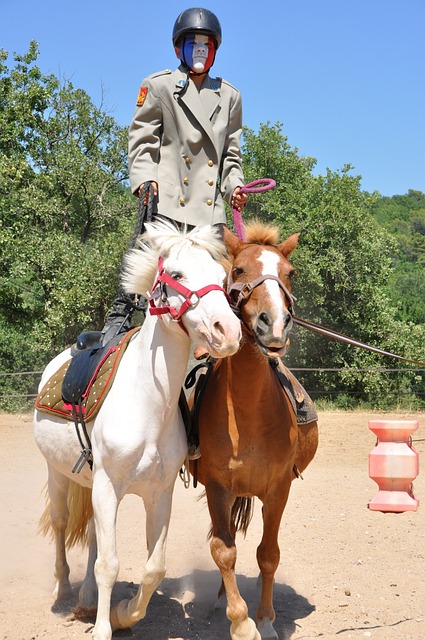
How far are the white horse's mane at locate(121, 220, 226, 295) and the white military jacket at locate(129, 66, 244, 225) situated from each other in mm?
730

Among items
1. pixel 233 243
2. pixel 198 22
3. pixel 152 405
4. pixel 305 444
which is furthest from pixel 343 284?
pixel 152 405

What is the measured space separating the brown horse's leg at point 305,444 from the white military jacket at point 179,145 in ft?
5.06

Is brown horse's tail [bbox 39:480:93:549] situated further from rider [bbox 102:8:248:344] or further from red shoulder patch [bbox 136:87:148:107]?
red shoulder patch [bbox 136:87:148:107]

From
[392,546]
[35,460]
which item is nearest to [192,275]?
[392,546]

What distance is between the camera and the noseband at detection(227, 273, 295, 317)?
3.67 metres

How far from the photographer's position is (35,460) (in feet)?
37.2

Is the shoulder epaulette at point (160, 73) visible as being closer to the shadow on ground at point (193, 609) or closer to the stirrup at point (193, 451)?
the stirrup at point (193, 451)

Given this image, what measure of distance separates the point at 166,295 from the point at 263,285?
1.59 ft

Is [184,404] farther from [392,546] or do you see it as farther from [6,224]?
[6,224]

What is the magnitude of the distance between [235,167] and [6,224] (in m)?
12.2

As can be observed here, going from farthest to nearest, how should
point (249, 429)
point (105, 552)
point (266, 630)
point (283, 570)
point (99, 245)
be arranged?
point (99, 245) → point (283, 570) → point (266, 630) → point (249, 429) → point (105, 552)

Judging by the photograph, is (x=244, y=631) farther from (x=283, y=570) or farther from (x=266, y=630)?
(x=283, y=570)

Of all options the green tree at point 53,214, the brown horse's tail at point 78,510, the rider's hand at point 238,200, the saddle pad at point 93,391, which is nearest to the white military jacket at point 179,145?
the rider's hand at point 238,200

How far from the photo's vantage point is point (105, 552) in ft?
12.3
